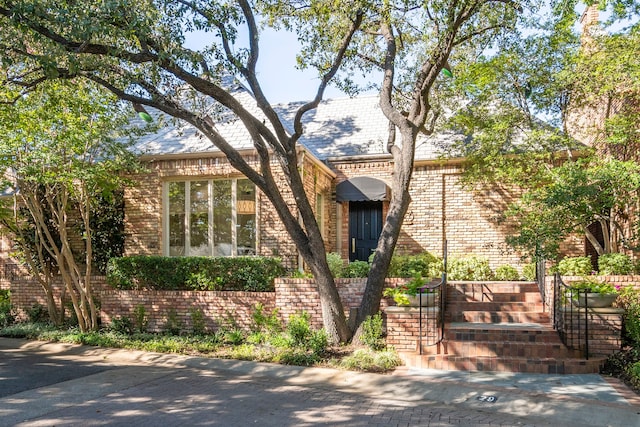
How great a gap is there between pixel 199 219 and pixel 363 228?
4688mm

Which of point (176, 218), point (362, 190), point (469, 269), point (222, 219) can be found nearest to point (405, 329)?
point (469, 269)

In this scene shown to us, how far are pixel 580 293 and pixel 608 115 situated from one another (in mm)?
4698

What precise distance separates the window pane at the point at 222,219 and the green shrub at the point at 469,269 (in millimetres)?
5292

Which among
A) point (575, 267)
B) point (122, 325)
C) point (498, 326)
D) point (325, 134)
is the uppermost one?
point (325, 134)

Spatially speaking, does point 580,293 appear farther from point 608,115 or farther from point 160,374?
point 160,374

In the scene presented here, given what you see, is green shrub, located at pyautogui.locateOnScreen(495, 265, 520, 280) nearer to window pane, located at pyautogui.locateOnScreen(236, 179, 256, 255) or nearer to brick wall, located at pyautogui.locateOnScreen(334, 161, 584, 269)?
brick wall, located at pyautogui.locateOnScreen(334, 161, 584, 269)

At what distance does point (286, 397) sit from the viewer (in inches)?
273

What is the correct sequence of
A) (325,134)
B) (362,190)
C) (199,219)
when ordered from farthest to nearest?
(325,134) < (362,190) < (199,219)

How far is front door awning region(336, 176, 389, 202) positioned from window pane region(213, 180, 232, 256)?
10.9 ft

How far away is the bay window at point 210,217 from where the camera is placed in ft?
39.9

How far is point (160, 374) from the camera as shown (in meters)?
8.20

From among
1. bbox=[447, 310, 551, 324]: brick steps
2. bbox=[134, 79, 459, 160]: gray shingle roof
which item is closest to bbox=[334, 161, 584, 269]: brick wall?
bbox=[134, 79, 459, 160]: gray shingle roof

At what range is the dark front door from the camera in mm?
14594

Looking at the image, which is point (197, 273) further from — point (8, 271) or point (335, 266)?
point (8, 271)
